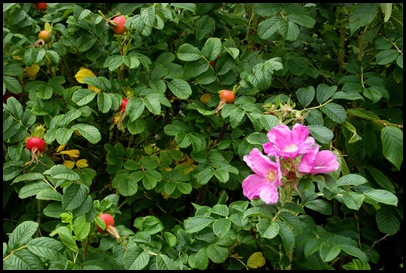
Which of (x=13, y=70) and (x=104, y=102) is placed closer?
(x=104, y=102)

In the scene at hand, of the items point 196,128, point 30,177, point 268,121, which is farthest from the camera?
point 196,128

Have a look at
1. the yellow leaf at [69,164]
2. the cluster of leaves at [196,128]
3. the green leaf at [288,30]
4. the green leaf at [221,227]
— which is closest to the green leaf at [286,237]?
the cluster of leaves at [196,128]

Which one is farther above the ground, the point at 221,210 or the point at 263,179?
the point at 263,179

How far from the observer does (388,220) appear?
180 cm

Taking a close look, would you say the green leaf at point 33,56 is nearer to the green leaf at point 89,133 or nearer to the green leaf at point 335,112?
the green leaf at point 89,133

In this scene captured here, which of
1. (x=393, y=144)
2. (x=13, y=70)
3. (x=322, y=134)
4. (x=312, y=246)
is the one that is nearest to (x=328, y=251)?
(x=312, y=246)

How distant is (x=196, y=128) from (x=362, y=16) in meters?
0.56

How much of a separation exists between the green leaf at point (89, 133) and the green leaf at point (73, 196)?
0.89ft

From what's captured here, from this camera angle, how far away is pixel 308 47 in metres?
2.09

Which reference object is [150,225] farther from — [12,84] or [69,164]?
[12,84]

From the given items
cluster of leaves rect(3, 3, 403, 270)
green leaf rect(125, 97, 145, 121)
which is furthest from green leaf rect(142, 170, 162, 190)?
green leaf rect(125, 97, 145, 121)

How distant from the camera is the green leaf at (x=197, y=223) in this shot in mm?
1306

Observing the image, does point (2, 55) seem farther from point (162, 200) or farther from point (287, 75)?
point (287, 75)

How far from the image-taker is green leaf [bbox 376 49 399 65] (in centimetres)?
165
